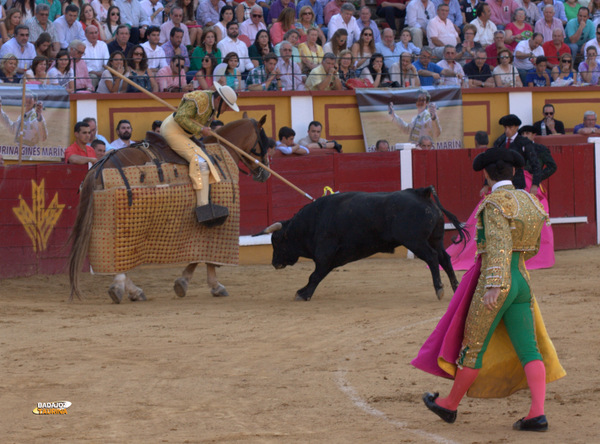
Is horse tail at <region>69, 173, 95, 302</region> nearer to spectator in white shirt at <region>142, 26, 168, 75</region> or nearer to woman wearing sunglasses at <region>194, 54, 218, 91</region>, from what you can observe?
woman wearing sunglasses at <region>194, 54, 218, 91</region>

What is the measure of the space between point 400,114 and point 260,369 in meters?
8.01

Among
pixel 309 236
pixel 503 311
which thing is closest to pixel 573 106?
pixel 309 236

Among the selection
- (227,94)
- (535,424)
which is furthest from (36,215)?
(535,424)

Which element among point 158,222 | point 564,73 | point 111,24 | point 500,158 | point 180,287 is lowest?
point 180,287

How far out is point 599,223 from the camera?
484 inches

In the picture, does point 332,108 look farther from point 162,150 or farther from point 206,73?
point 162,150

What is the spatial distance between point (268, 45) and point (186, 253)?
5180 millimetres

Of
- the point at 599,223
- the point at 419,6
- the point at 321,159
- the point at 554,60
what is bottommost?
the point at 599,223

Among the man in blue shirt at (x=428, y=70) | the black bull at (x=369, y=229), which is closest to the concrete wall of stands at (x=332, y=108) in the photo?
the man in blue shirt at (x=428, y=70)

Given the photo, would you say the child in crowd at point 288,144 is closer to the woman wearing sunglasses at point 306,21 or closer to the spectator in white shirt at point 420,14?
the woman wearing sunglasses at point 306,21

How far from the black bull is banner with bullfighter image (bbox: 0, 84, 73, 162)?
3.93 m

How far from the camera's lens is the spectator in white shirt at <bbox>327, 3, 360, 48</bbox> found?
13.4 meters

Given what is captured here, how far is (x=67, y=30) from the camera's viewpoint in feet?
38.3

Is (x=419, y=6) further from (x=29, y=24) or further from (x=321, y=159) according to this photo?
(x=29, y=24)
